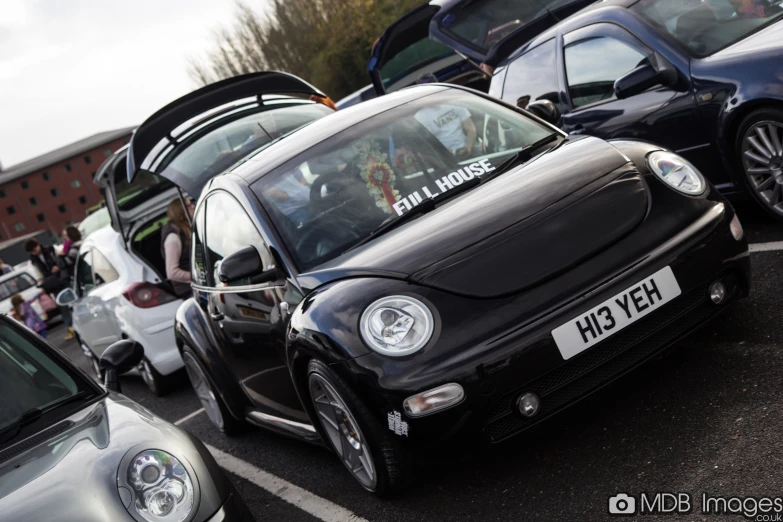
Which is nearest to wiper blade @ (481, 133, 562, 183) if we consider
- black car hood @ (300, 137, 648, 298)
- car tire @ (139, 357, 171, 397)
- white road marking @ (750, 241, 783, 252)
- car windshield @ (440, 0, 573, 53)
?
black car hood @ (300, 137, 648, 298)

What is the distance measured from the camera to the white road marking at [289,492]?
13.4 ft

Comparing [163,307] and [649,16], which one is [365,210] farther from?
[163,307]

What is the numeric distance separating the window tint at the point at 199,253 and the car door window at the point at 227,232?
0.41ft

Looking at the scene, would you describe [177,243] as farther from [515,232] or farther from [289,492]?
[515,232]

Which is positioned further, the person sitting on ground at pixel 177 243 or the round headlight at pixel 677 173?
the person sitting on ground at pixel 177 243

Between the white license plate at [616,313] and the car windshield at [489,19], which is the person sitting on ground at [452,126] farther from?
the car windshield at [489,19]

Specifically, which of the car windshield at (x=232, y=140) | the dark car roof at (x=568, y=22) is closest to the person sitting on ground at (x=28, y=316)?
the car windshield at (x=232, y=140)

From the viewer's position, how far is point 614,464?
11.4 ft

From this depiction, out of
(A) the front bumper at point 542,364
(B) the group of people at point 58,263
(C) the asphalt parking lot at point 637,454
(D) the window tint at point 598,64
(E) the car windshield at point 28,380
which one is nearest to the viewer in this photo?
(C) the asphalt parking lot at point 637,454

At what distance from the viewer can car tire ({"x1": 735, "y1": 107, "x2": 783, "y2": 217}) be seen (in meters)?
5.10

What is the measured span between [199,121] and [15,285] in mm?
17253

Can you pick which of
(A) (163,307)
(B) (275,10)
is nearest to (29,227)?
(B) (275,10)

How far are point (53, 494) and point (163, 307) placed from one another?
520 cm

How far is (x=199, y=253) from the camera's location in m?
5.51
